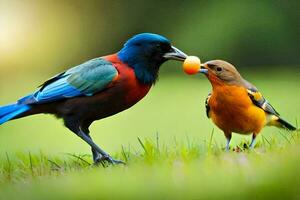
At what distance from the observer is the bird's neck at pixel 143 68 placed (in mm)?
3221

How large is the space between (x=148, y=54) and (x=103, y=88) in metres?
0.23

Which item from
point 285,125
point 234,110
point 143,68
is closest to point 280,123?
point 285,125

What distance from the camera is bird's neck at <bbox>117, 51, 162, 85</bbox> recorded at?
3.22 metres

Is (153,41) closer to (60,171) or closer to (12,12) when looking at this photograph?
(60,171)

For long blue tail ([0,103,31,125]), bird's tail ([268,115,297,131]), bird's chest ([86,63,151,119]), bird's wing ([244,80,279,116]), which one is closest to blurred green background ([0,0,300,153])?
bird's tail ([268,115,297,131])

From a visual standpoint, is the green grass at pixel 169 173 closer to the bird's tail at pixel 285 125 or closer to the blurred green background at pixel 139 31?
the bird's tail at pixel 285 125

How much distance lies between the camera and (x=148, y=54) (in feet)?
10.6

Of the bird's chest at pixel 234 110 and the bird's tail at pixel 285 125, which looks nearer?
the bird's chest at pixel 234 110

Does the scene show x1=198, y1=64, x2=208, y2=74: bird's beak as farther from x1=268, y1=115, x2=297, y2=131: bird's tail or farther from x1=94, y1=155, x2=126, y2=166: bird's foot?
x1=94, y1=155, x2=126, y2=166: bird's foot

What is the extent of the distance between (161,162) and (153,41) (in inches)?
25.4

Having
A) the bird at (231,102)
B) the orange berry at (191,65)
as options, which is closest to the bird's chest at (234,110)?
the bird at (231,102)

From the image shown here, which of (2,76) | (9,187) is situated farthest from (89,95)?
(2,76)

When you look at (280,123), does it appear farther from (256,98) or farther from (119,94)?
(119,94)

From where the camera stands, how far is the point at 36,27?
32.6ft
